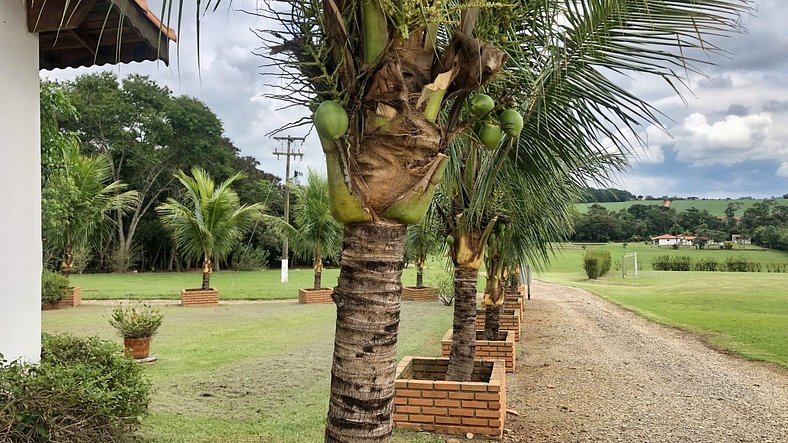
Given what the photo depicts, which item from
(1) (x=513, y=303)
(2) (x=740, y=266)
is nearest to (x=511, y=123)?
(1) (x=513, y=303)

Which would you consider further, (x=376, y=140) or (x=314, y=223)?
(x=314, y=223)

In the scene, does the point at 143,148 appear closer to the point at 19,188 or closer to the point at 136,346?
the point at 136,346

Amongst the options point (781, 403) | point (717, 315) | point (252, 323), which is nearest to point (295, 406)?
point (781, 403)

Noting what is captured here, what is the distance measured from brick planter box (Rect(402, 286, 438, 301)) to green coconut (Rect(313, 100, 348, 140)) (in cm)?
1973

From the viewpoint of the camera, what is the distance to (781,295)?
2286 cm

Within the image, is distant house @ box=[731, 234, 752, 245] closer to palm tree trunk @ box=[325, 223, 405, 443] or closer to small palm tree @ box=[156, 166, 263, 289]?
small palm tree @ box=[156, 166, 263, 289]

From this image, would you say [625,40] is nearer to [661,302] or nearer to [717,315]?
[717,315]

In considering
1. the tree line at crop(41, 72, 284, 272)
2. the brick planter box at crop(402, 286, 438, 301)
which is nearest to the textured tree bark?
the brick planter box at crop(402, 286, 438, 301)

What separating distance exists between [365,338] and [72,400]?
2712mm

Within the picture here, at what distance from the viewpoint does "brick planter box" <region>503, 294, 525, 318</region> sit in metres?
14.4

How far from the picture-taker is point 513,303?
1499cm

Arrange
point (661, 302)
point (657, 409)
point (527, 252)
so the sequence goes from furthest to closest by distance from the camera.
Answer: point (661, 302) < point (527, 252) < point (657, 409)

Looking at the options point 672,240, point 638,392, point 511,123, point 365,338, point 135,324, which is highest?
point 511,123

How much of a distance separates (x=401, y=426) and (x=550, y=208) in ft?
10.00
